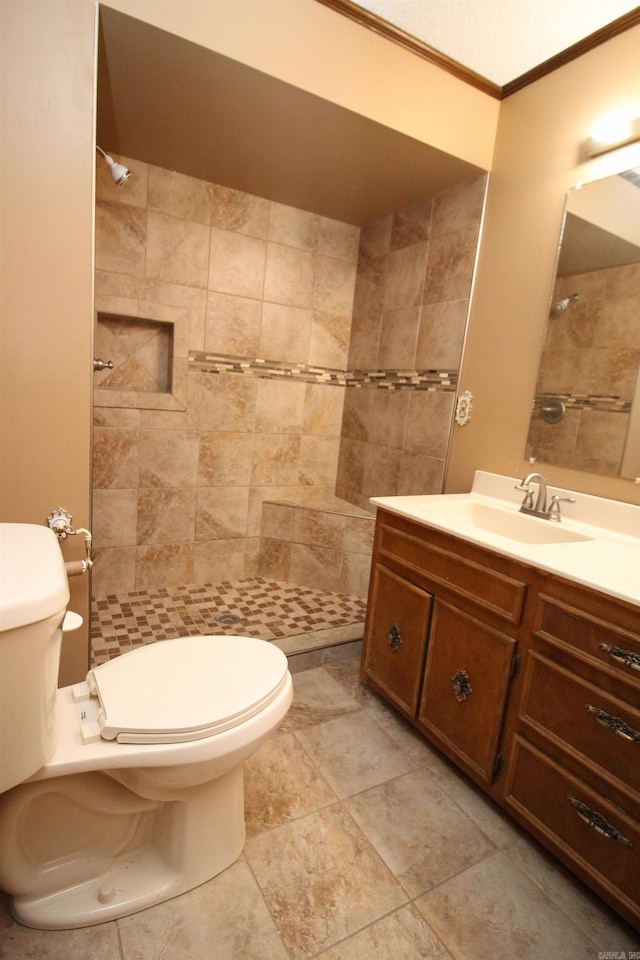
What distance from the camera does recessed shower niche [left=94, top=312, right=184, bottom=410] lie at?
94.6 inches

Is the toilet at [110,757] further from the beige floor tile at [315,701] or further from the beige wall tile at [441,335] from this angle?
the beige wall tile at [441,335]

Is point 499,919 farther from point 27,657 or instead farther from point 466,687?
point 27,657

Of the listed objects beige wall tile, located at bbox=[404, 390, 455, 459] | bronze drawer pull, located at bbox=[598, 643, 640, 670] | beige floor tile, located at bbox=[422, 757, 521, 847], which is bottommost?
beige floor tile, located at bbox=[422, 757, 521, 847]

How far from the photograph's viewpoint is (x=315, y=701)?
1834mm

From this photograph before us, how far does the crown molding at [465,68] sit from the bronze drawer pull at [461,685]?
2.09 meters

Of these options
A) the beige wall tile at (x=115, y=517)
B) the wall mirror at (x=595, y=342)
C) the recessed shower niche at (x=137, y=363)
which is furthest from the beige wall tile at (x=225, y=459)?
the wall mirror at (x=595, y=342)

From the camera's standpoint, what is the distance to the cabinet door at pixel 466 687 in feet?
4.32

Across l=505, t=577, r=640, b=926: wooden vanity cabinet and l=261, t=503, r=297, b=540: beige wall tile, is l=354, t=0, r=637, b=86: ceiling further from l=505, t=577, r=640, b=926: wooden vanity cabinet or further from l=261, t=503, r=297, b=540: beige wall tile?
l=261, t=503, r=297, b=540: beige wall tile

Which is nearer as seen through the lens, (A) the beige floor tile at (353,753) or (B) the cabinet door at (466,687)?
(B) the cabinet door at (466,687)

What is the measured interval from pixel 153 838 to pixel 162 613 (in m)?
1.31

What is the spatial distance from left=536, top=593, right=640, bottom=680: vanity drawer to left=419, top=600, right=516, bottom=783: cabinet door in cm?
13

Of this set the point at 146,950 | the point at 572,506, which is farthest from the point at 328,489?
the point at 146,950

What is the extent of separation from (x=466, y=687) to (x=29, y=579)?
3.92 ft

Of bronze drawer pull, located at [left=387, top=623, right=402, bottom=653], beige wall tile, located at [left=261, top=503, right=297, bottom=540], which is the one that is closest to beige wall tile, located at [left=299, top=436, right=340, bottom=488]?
beige wall tile, located at [left=261, top=503, right=297, bottom=540]
